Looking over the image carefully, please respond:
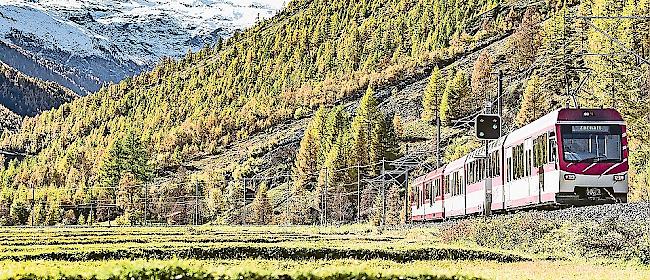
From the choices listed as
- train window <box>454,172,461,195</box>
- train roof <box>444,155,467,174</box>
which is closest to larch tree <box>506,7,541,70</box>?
train roof <box>444,155,467,174</box>

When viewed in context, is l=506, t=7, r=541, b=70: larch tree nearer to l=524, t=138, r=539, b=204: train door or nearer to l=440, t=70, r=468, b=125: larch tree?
l=440, t=70, r=468, b=125: larch tree

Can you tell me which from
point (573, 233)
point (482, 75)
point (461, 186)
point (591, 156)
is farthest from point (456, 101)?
point (573, 233)

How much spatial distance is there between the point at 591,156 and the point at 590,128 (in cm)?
99

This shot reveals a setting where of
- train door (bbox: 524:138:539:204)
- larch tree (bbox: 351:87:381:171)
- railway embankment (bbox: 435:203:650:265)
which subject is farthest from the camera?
larch tree (bbox: 351:87:381:171)

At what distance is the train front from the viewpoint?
113 ft

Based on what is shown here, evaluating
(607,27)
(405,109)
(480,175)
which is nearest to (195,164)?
(405,109)

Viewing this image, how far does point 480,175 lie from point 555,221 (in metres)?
14.0

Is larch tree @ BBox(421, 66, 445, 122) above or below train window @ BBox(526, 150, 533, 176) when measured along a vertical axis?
above

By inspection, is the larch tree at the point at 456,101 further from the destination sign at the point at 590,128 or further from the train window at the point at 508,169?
the destination sign at the point at 590,128

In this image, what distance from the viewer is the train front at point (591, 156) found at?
3444 centimetres

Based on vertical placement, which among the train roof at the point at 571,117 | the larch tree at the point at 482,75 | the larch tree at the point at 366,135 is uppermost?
the larch tree at the point at 482,75

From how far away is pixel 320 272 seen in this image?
51.4 ft

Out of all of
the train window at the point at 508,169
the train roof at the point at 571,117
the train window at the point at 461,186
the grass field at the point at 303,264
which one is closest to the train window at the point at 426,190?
the train window at the point at 461,186

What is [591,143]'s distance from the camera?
35.2 m
